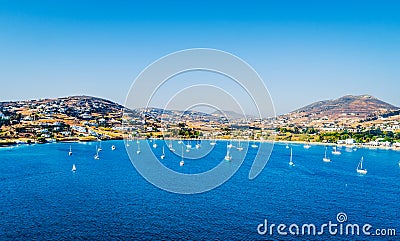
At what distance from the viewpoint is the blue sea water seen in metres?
13.7

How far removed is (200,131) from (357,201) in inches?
1621

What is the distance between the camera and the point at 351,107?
11606 centimetres

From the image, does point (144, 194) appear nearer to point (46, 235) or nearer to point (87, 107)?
point (46, 235)

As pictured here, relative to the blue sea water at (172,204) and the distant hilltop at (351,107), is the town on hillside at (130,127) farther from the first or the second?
the distant hilltop at (351,107)

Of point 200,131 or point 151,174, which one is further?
point 200,131

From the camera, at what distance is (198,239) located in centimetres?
1292

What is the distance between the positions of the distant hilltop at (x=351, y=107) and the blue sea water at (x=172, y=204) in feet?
277

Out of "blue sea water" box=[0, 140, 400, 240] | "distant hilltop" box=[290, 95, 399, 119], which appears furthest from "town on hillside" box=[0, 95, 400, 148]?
"distant hilltop" box=[290, 95, 399, 119]

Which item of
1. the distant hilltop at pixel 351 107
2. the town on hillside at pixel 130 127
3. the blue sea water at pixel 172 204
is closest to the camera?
the blue sea water at pixel 172 204

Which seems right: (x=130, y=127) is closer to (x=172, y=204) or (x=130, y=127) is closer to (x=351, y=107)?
(x=172, y=204)

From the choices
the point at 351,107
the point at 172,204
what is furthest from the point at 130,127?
the point at 351,107

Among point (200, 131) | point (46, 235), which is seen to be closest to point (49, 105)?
point (200, 131)

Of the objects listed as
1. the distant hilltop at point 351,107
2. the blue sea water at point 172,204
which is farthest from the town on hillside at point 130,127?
the distant hilltop at point 351,107

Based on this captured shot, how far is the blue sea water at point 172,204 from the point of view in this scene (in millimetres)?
13695
